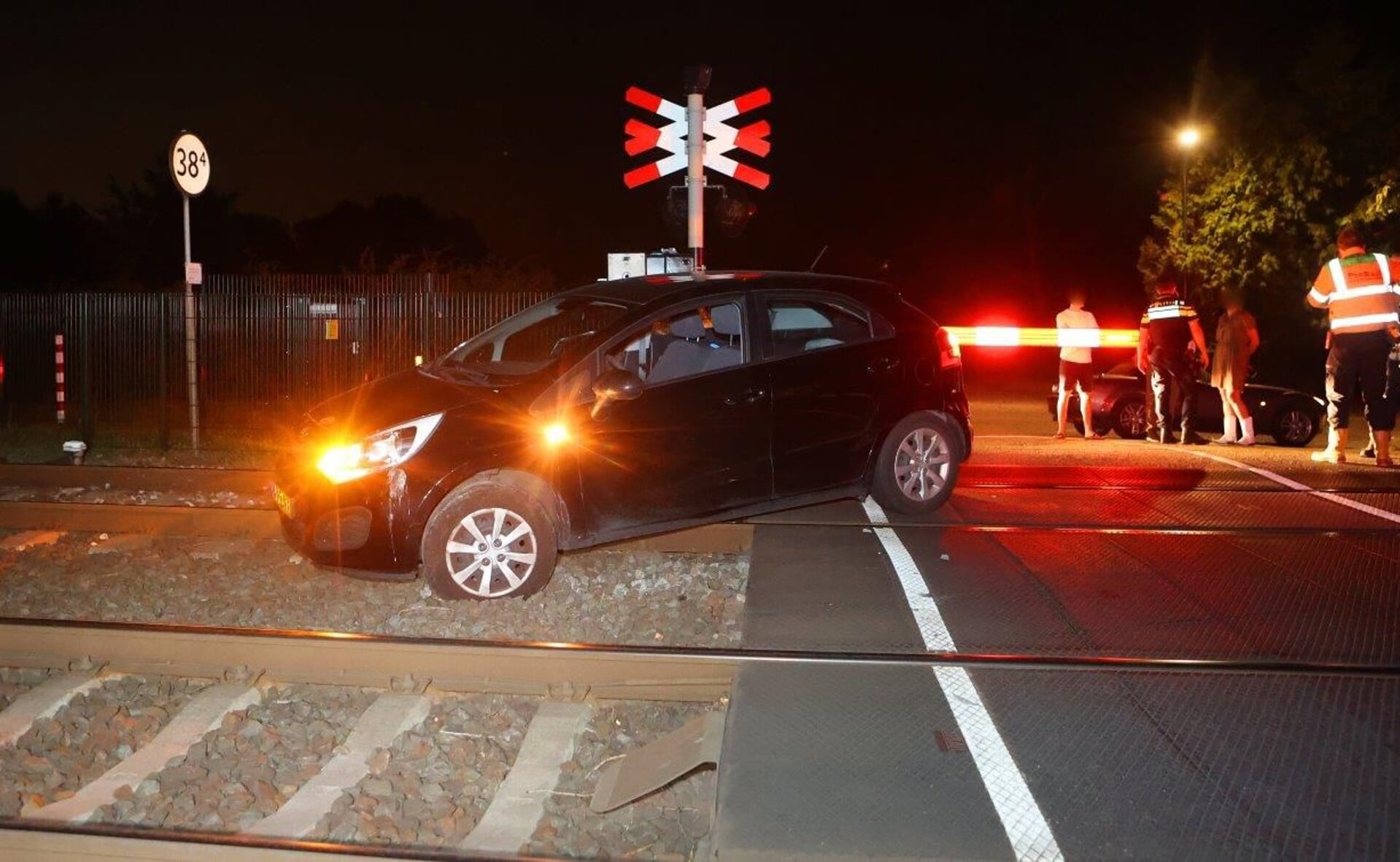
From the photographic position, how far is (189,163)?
14.3 metres

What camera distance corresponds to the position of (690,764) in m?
4.69

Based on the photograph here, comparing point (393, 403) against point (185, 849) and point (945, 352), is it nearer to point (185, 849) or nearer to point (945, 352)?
point (185, 849)

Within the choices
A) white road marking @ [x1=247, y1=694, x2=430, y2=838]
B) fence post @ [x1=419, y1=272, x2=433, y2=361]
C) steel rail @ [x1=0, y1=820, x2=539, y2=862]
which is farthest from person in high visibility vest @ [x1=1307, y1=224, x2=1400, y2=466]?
fence post @ [x1=419, y1=272, x2=433, y2=361]

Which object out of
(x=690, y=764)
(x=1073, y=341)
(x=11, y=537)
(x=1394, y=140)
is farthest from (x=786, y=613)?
(x=1394, y=140)

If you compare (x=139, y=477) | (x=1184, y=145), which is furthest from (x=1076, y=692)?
(x=1184, y=145)

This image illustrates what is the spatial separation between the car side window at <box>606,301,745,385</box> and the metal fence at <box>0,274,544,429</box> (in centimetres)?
1173

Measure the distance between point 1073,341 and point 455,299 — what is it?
9359 mm

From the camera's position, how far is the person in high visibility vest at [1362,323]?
1083 cm

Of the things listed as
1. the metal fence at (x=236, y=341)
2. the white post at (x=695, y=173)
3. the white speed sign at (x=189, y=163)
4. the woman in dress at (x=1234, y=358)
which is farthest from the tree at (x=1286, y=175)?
the white speed sign at (x=189, y=163)

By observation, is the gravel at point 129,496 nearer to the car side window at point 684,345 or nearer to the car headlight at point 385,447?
the car headlight at point 385,447

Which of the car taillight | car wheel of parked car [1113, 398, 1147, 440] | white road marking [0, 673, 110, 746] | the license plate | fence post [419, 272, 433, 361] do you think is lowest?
white road marking [0, 673, 110, 746]

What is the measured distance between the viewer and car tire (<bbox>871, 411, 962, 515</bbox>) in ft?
27.9

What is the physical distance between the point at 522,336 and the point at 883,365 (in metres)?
2.71

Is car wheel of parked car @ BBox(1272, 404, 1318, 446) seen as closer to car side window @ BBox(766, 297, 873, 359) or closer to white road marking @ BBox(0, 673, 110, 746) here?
car side window @ BBox(766, 297, 873, 359)
